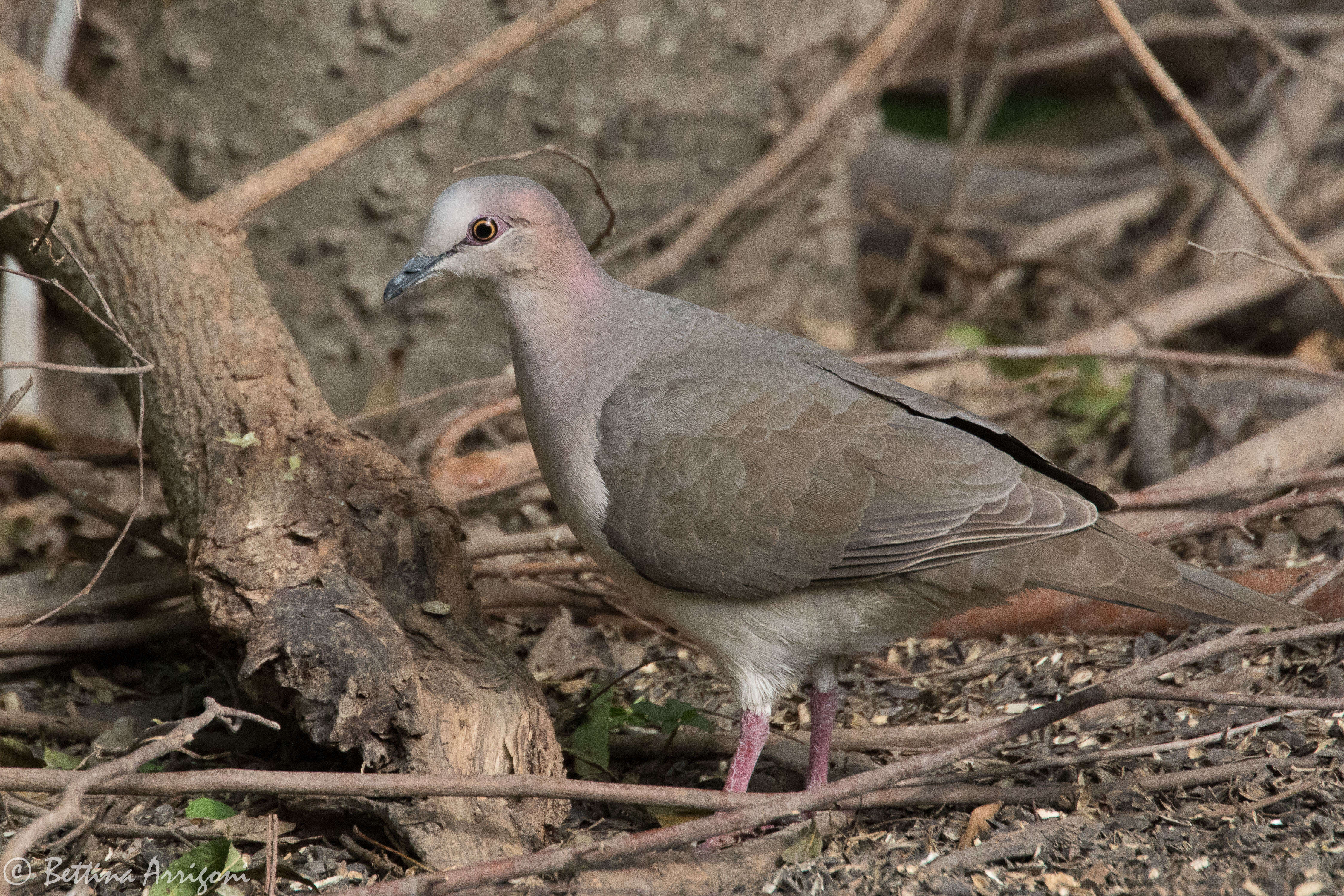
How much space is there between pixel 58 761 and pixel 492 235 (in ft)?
5.86

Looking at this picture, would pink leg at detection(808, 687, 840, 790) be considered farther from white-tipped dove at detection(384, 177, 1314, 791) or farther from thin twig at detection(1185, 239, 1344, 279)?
thin twig at detection(1185, 239, 1344, 279)

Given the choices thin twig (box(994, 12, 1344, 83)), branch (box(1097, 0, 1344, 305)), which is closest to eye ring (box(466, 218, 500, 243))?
branch (box(1097, 0, 1344, 305))

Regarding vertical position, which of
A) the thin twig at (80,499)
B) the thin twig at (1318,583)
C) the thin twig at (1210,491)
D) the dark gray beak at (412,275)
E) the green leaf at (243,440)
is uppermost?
the dark gray beak at (412,275)

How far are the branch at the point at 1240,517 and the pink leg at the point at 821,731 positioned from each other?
981mm

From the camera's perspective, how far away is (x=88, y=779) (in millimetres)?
2236

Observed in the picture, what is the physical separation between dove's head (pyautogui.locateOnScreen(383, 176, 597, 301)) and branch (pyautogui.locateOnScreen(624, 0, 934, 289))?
2.14 m

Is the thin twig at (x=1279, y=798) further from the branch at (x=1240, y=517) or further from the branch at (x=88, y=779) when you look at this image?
the branch at (x=88, y=779)

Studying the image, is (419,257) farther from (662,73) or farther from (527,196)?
(662,73)

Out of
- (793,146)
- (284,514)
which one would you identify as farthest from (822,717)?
(793,146)

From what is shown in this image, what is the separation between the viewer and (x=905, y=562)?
115 inches

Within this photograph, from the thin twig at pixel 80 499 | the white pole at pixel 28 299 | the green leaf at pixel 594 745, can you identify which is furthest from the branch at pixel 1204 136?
the white pole at pixel 28 299

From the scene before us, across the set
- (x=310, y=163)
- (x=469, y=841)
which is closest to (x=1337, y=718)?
(x=469, y=841)

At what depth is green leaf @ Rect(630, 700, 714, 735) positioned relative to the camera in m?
3.29

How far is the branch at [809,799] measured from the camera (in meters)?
2.41
